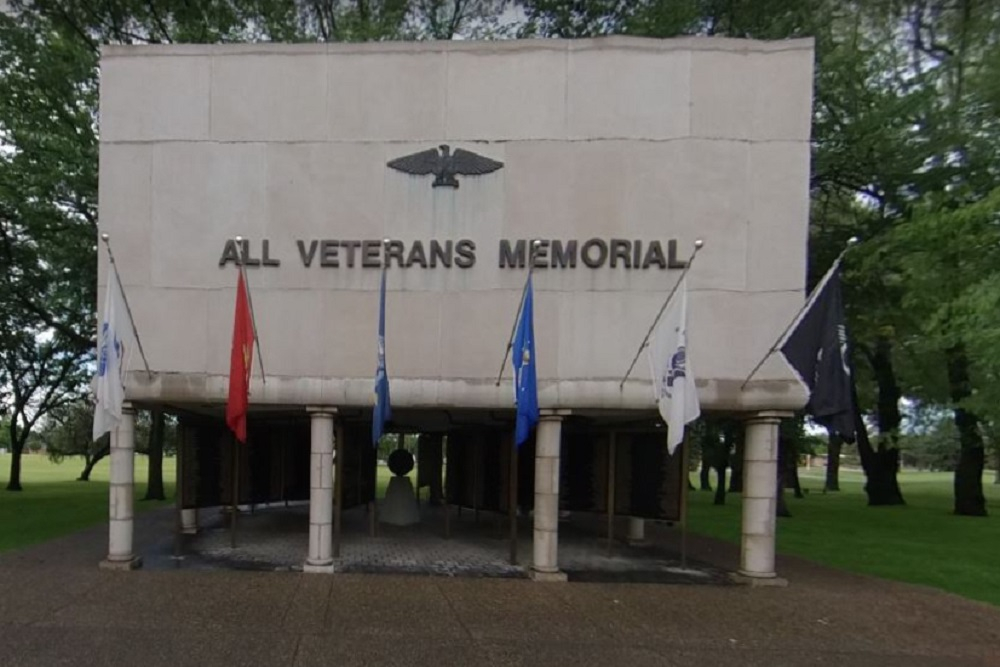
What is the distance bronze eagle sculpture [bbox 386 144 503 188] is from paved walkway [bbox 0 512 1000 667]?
6.47 metres

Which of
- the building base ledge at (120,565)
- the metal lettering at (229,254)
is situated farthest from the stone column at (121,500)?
the metal lettering at (229,254)

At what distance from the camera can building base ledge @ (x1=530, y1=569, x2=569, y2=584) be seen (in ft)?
43.7

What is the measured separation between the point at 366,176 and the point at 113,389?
5118 millimetres

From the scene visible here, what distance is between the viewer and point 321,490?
1382 centimetres

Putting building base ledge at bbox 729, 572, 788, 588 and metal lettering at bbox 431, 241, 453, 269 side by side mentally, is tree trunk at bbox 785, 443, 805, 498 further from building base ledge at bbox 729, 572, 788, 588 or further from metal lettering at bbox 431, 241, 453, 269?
metal lettering at bbox 431, 241, 453, 269

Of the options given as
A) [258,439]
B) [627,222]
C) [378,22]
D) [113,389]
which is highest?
[378,22]

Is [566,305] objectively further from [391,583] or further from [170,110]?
[170,110]

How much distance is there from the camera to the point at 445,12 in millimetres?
24906

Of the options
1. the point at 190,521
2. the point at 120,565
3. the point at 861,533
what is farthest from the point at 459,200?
the point at 861,533

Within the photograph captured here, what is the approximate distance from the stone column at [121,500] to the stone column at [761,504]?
10.0 metres

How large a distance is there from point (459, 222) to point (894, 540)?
50.2 ft

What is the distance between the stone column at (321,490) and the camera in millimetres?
13516

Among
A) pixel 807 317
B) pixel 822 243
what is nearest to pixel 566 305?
pixel 807 317

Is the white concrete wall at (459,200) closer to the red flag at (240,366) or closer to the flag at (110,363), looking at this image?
the flag at (110,363)
